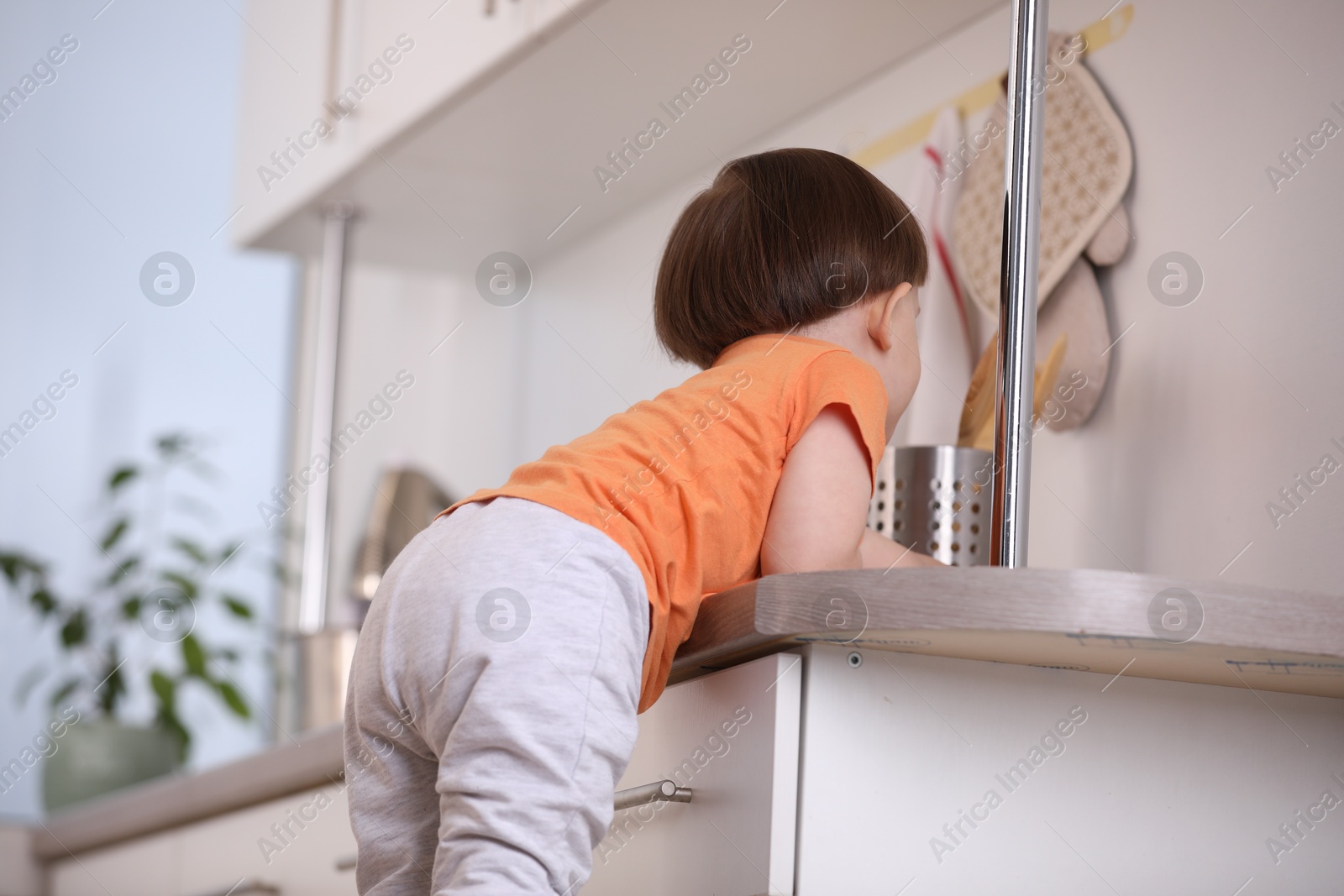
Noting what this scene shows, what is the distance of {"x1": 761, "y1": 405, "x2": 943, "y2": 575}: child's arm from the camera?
0.73m

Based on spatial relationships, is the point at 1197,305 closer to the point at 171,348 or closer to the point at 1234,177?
the point at 1234,177

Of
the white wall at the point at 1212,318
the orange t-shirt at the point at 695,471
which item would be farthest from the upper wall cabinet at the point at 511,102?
the orange t-shirt at the point at 695,471

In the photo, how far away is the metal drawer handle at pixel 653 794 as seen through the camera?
2.26ft

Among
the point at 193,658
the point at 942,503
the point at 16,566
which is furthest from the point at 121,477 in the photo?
the point at 942,503

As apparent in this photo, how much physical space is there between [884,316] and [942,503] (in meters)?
0.20

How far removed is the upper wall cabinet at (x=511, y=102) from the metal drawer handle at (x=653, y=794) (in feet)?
2.61

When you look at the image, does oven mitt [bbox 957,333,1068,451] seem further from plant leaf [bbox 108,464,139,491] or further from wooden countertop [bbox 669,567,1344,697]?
plant leaf [bbox 108,464,139,491]

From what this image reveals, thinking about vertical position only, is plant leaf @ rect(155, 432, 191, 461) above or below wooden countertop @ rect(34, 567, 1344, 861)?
above

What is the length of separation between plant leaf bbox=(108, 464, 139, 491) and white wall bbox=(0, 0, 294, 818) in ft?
0.30

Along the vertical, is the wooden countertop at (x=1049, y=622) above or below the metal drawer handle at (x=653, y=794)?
above

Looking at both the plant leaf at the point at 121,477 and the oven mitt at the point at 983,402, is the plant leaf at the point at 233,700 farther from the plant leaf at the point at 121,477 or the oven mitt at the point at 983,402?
the oven mitt at the point at 983,402

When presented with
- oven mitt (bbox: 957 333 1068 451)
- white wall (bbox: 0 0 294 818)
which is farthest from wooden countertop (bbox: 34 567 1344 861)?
white wall (bbox: 0 0 294 818)

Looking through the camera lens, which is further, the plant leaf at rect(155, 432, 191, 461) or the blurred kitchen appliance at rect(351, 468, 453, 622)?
the plant leaf at rect(155, 432, 191, 461)

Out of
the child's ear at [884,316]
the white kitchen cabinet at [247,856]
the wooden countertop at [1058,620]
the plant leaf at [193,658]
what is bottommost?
the white kitchen cabinet at [247,856]
